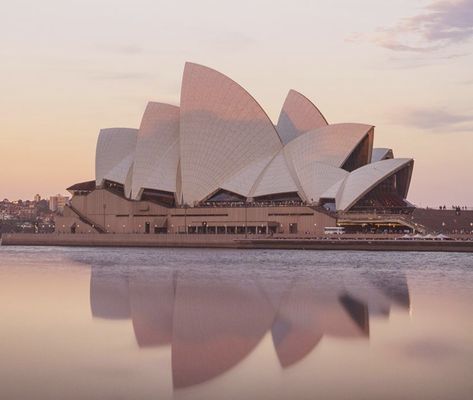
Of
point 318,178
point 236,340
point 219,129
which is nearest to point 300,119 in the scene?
point 318,178

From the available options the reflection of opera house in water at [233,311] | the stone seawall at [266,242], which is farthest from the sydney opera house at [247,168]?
the reflection of opera house in water at [233,311]

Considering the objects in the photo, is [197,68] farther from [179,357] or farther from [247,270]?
[179,357]

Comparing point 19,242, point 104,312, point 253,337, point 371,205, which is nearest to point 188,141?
point 371,205

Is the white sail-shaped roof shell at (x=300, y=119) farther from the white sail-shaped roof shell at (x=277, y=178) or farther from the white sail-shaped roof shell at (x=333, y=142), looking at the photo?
the white sail-shaped roof shell at (x=333, y=142)

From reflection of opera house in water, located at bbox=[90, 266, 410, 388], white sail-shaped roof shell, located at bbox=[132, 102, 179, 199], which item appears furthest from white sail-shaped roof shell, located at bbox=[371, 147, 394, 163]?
reflection of opera house in water, located at bbox=[90, 266, 410, 388]

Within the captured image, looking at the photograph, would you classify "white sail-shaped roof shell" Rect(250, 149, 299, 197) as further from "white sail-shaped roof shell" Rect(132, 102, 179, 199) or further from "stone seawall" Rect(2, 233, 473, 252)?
"white sail-shaped roof shell" Rect(132, 102, 179, 199)
